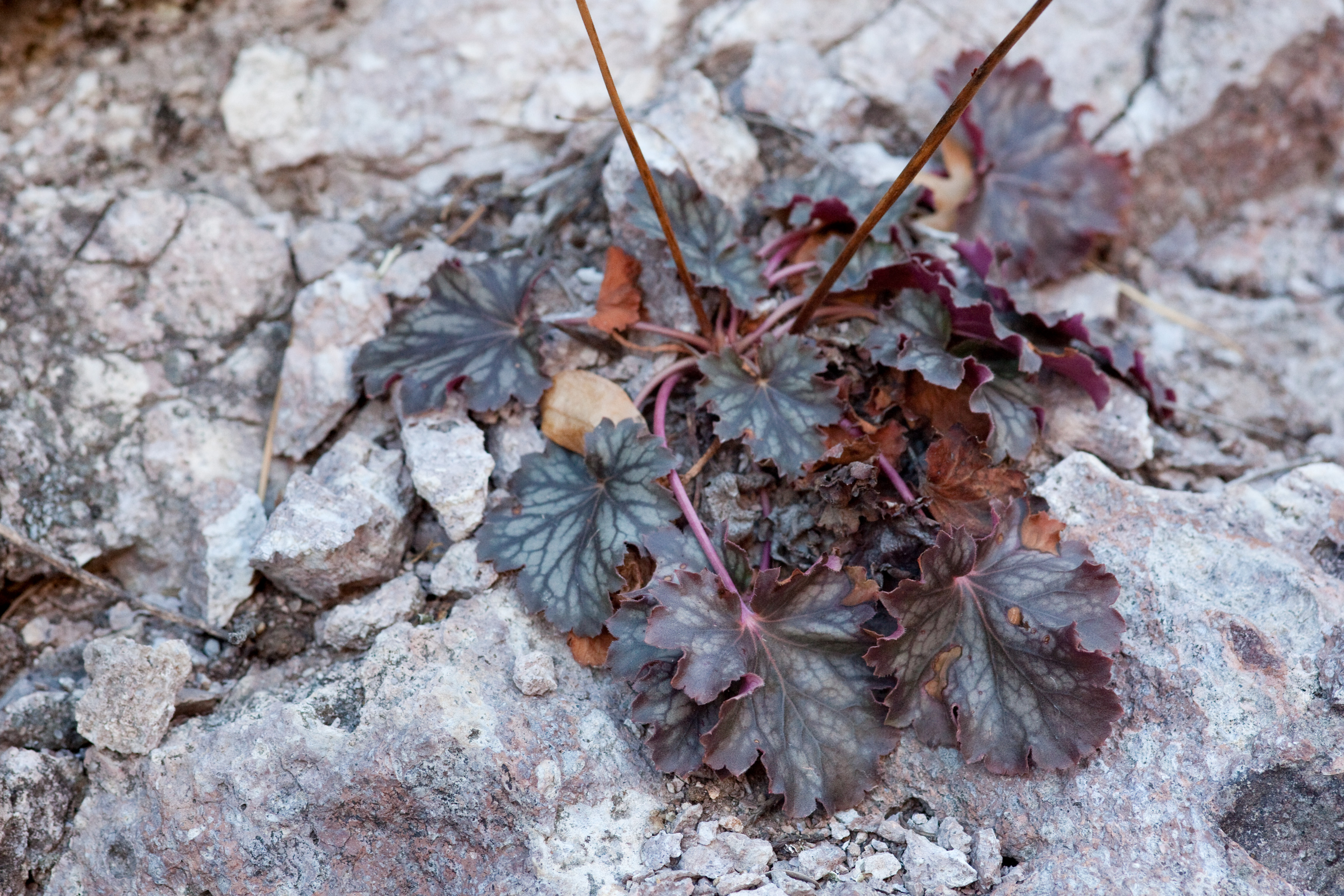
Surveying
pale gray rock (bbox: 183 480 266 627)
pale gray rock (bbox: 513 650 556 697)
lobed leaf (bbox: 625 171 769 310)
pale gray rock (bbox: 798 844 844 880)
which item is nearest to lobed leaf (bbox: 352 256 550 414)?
lobed leaf (bbox: 625 171 769 310)

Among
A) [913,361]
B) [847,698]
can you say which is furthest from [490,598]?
[913,361]

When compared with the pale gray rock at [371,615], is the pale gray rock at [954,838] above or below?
above

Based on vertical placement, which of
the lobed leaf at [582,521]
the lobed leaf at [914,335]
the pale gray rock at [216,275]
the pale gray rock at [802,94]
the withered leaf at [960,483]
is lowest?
the pale gray rock at [216,275]

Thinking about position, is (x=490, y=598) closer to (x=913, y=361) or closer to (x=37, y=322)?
(x=913, y=361)

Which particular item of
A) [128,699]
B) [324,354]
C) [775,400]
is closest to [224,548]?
[128,699]

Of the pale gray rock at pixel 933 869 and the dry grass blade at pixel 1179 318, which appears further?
the dry grass blade at pixel 1179 318

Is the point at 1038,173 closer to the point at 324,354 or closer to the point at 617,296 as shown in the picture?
the point at 617,296

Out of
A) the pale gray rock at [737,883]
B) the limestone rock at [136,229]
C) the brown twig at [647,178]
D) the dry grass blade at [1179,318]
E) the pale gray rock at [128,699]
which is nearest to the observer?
the pale gray rock at [737,883]

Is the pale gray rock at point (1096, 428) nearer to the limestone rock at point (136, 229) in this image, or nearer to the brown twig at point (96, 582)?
the brown twig at point (96, 582)

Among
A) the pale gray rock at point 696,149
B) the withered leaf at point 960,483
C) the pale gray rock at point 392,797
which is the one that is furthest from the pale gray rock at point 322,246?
the withered leaf at point 960,483
